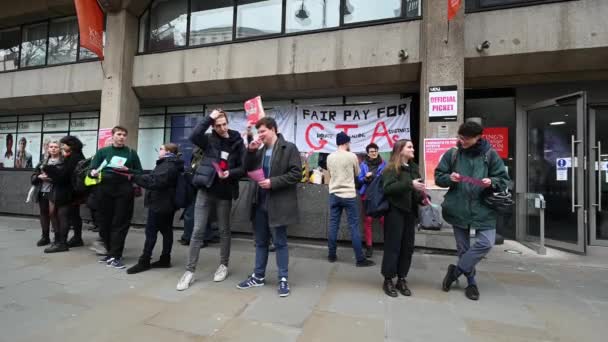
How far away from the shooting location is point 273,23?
805 centimetres

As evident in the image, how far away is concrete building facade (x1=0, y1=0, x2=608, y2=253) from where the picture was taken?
613 cm

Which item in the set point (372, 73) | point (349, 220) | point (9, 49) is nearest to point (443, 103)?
point (372, 73)

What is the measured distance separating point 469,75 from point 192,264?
626cm

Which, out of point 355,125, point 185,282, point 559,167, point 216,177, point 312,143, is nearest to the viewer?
point 185,282

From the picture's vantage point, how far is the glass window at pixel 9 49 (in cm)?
→ 1110

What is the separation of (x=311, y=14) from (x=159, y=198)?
18.5 ft

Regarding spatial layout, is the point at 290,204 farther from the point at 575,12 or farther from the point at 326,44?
the point at 575,12

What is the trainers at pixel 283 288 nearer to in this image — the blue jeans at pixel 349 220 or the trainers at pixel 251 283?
the trainers at pixel 251 283

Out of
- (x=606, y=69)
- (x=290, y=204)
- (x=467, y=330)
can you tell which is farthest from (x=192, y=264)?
(x=606, y=69)

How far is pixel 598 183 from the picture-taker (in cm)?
662

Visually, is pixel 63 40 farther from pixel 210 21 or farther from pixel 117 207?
pixel 117 207

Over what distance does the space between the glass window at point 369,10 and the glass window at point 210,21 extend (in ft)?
10.0

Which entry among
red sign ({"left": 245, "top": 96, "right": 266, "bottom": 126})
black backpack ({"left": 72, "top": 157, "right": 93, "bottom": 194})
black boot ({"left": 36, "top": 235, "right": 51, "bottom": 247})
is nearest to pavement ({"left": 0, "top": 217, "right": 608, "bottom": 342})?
black boot ({"left": 36, "top": 235, "right": 51, "bottom": 247})

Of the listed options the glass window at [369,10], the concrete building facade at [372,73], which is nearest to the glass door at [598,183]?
the concrete building facade at [372,73]
